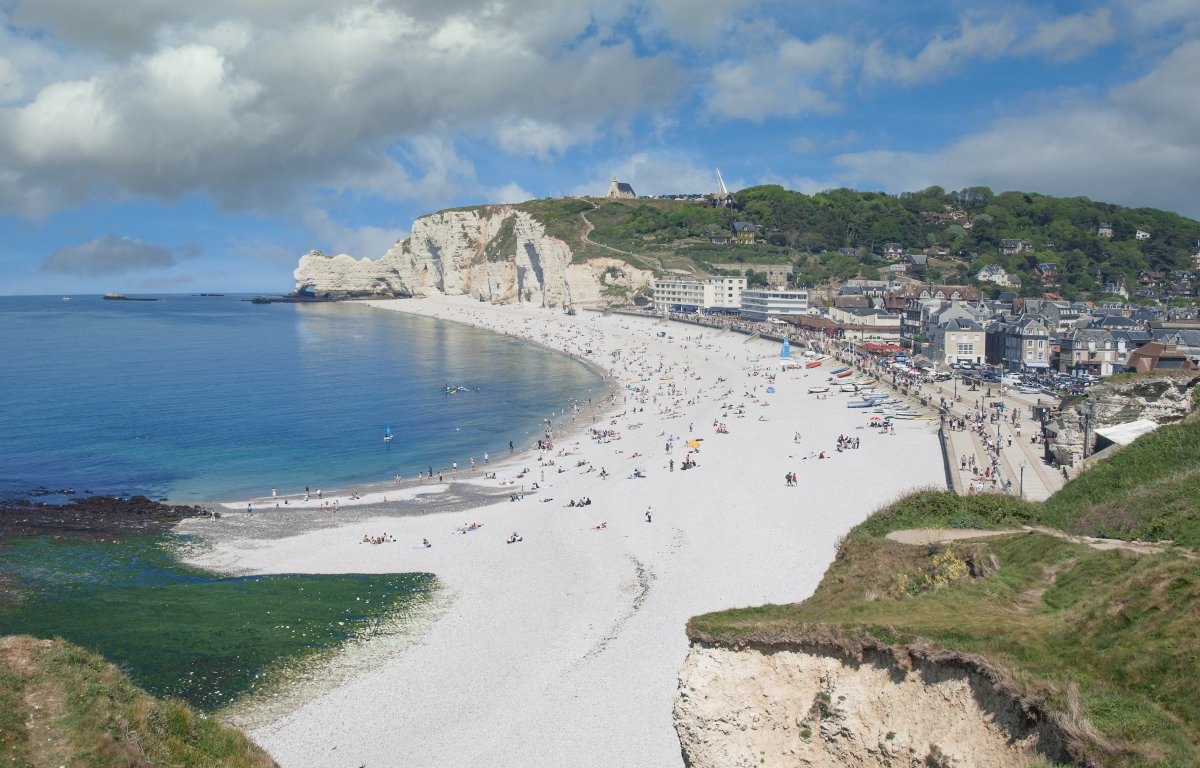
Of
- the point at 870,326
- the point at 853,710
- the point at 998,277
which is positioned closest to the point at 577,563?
the point at 853,710

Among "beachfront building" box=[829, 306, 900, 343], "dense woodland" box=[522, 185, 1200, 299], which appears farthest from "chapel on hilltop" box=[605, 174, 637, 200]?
"beachfront building" box=[829, 306, 900, 343]

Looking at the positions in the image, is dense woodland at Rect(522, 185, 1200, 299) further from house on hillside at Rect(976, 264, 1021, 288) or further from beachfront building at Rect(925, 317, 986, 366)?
beachfront building at Rect(925, 317, 986, 366)

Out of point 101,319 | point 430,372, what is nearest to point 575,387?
point 430,372

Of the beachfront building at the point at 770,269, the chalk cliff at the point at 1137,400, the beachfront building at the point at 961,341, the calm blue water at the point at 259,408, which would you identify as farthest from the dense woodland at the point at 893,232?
the chalk cliff at the point at 1137,400

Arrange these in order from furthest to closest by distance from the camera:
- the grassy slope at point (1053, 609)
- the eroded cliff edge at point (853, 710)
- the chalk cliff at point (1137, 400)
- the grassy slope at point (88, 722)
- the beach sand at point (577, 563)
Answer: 1. the chalk cliff at point (1137, 400)
2. the beach sand at point (577, 563)
3. the grassy slope at point (88, 722)
4. the eroded cliff edge at point (853, 710)
5. the grassy slope at point (1053, 609)

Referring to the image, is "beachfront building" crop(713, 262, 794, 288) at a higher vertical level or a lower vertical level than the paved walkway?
higher

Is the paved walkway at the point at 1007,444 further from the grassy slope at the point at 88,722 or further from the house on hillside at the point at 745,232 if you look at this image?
the house on hillside at the point at 745,232

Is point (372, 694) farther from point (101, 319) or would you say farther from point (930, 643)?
point (101, 319)
